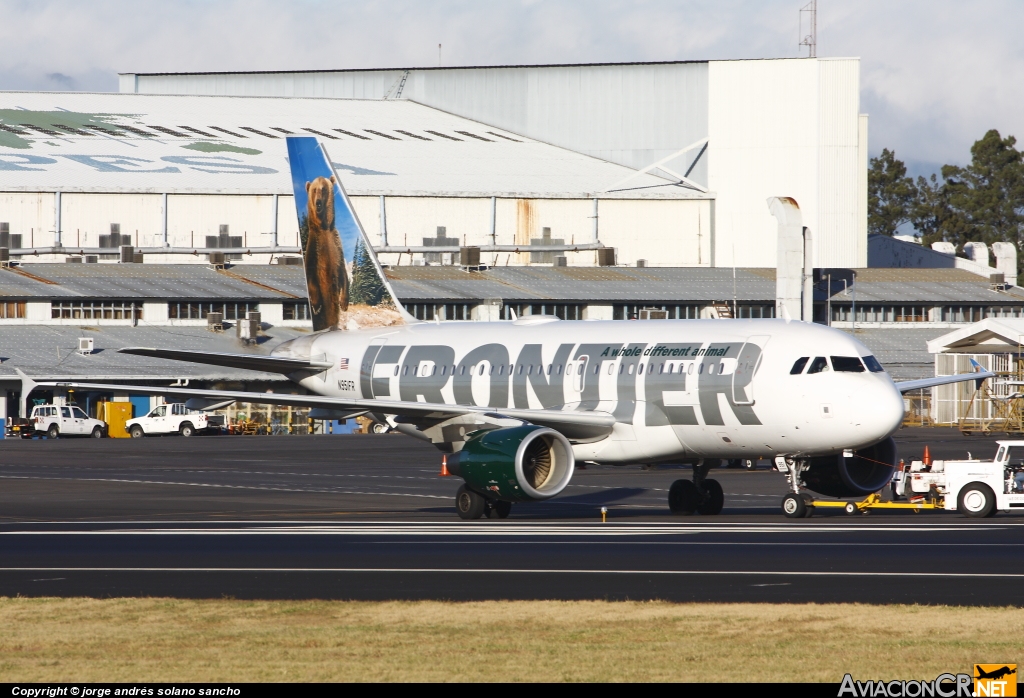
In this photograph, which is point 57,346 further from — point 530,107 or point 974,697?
point 974,697

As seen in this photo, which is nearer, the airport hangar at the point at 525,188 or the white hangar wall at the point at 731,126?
the airport hangar at the point at 525,188

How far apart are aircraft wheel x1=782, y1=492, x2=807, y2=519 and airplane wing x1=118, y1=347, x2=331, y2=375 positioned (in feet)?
40.6

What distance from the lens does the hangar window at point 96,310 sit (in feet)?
288

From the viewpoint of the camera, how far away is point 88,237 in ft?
336

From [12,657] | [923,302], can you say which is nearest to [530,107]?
[923,302]

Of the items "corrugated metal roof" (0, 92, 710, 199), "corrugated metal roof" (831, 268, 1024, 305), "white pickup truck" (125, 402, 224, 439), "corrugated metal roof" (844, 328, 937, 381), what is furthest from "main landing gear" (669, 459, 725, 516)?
"corrugated metal roof" (0, 92, 710, 199)

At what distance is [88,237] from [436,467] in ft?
188

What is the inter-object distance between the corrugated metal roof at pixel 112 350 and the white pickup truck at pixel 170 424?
2.06 metres

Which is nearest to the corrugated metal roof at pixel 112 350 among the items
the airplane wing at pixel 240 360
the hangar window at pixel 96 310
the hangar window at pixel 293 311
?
the hangar window at pixel 96 310

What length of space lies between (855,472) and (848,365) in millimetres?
2858

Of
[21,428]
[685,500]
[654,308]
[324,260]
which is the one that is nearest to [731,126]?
[654,308]

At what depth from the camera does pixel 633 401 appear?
31562 mm

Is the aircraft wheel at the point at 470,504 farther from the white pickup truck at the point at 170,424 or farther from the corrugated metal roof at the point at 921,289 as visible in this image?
the corrugated metal roof at the point at 921,289

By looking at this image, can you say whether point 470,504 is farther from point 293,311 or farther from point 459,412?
point 293,311
